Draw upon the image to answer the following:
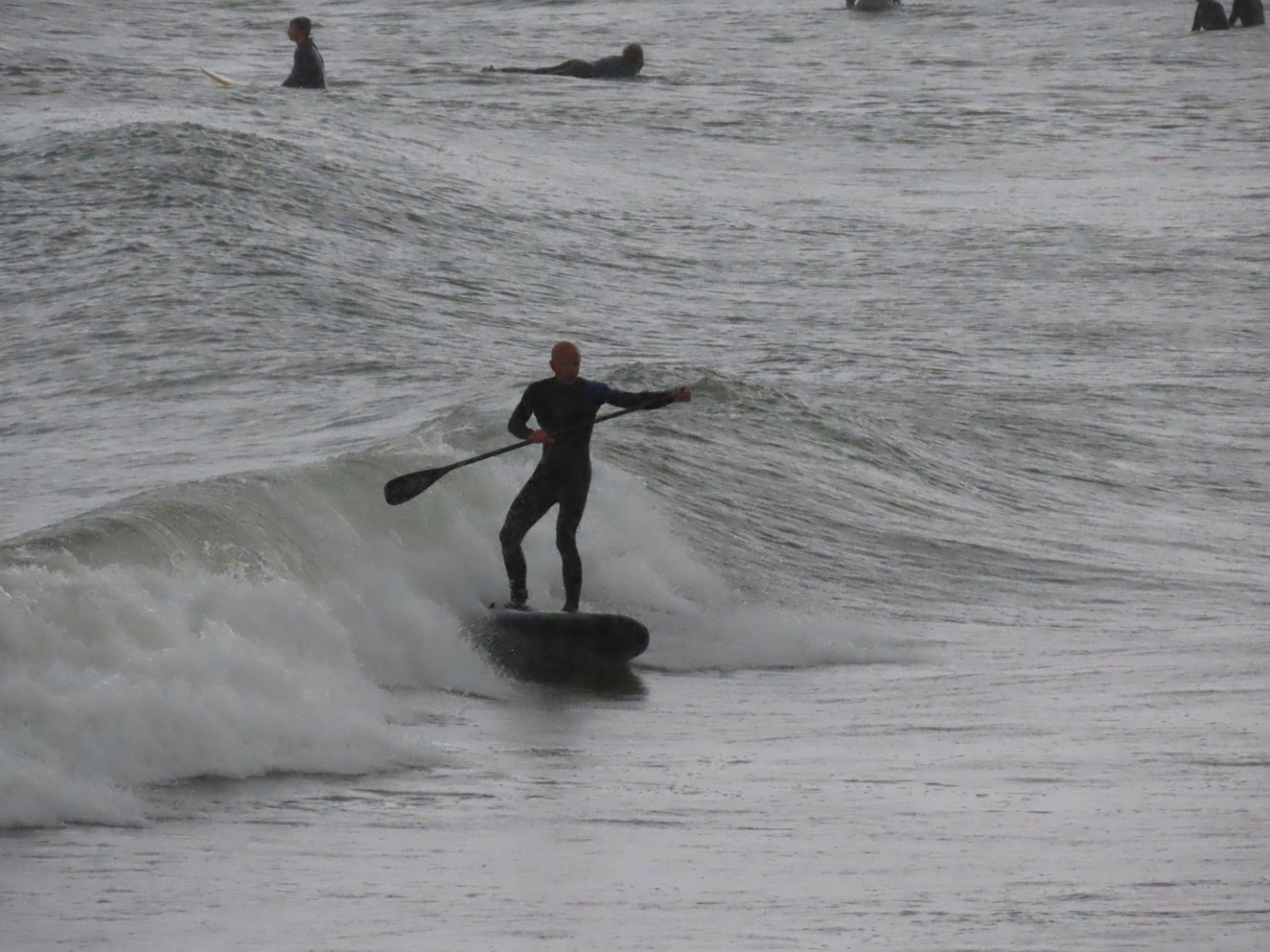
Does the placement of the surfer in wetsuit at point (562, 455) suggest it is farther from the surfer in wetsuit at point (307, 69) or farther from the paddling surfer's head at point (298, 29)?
the surfer in wetsuit at point (307, 69)

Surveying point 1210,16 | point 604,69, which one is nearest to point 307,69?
point 604,69

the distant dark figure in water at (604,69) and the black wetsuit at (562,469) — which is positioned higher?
the distant dark figure in water at (604,69)

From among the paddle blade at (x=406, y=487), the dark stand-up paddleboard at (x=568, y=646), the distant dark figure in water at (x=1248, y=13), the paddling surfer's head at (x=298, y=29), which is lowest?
the dark stand-up paddleboard at (x=568, y=646)

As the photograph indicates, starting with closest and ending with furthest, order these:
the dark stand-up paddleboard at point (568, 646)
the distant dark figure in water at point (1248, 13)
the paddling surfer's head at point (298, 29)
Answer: the dark stand-up paddleboard at point (568, 646), the paddling surfer's head at point (298, 29), the distant dark figure in water at point (1248, 13)

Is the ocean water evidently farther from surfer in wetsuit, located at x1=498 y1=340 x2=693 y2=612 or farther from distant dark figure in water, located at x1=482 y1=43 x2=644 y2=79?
distant dark figure in water, located at x1=482 y1=43 x2=644 y2=79

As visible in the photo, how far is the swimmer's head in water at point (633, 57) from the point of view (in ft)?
139

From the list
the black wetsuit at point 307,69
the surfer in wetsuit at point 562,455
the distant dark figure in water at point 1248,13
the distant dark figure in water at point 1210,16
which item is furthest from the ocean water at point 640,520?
the distant dark figure in water at point 1248,13

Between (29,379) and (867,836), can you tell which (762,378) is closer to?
(29,379)

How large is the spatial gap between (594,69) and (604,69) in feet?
0.69

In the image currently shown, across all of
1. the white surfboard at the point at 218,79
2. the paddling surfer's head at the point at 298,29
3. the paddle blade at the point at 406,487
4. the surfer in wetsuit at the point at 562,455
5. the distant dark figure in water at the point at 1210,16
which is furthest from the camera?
the distant dark figure in water at the point at 1210,16

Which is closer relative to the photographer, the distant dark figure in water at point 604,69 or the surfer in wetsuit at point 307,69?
the surfer in wetsuit at point 307,69

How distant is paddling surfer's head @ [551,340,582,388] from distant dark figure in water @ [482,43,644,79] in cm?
3249

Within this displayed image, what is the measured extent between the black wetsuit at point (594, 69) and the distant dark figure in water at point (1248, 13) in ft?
48.4

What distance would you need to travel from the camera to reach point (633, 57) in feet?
139
